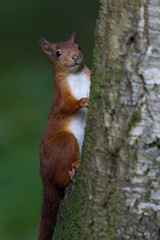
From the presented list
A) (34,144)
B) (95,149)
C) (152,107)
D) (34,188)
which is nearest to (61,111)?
(95,149)

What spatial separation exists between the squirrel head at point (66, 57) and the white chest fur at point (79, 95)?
0.19 ft

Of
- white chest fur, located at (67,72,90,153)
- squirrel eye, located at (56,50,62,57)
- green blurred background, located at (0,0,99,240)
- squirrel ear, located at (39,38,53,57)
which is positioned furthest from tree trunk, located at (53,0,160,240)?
green blurred background, located at (0,0,99,240)

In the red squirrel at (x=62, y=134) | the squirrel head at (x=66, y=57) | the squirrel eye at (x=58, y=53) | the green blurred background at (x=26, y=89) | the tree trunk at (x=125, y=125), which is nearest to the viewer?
the tree trunk at (x=125, y=125)

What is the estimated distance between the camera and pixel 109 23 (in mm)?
2049

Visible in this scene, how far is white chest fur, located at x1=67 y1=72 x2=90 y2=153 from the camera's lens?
122 inches

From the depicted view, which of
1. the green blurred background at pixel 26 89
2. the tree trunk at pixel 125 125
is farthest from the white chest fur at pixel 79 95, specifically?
the green blurred background at pixel 26 89

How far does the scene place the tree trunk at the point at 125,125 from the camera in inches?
77.5

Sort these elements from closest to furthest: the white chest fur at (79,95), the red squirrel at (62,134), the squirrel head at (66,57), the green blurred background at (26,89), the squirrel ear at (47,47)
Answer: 1. the red squirrel at (62,134)
2. the white chest fur at (79,95)
3. the squirrel head at (66,57)
4. the squirrel ear at (47,47)
5. the green blurred background at (26,89)

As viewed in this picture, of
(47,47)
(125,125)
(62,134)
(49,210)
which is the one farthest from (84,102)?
(125,125)

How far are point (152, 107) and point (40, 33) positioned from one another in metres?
6.23

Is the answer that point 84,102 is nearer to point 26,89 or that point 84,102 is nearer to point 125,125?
point 125,125

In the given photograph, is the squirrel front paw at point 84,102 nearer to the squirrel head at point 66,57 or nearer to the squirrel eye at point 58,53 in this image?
the squirrel head at point 66,57

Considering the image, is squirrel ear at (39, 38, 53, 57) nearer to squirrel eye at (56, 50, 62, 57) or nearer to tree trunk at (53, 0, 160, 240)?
squirrel eye at (56, 50, 62, 57)

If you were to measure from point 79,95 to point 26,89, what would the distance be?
407cm
